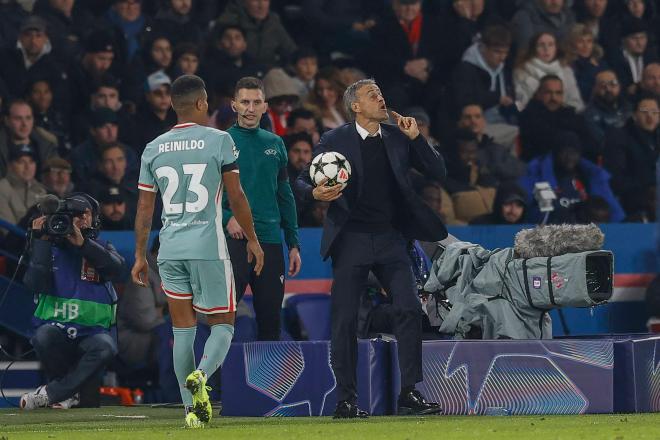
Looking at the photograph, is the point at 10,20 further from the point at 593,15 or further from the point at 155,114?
the point at 593,15

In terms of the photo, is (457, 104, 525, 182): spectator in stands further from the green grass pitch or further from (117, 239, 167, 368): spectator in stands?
the green grass pitch

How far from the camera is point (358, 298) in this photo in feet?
28.3

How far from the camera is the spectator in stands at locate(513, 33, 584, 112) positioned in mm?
16219

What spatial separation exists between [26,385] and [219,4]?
19.9ft

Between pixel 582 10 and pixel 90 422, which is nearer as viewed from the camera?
pixel 90 422

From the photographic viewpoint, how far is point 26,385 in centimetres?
1168

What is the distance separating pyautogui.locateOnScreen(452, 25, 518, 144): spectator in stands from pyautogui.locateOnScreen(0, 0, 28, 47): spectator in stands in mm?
4372

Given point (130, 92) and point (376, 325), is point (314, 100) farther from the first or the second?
point (376, 325)

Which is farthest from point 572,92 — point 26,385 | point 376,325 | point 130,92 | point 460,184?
point 26,385

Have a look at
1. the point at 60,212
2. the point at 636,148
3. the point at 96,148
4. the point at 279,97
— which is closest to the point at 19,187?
the point at 96,148

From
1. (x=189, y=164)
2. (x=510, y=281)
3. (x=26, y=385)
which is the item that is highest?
(x=189, y=164)

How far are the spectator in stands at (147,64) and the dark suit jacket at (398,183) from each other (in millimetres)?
6072

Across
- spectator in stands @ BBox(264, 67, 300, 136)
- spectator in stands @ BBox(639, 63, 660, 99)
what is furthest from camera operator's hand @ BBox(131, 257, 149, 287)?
spectator in stands @ BBox(639, 63, 660, 99)

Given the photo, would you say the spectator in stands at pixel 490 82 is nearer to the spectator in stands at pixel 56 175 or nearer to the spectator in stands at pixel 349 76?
the spectator in stands at pixel 349 76
